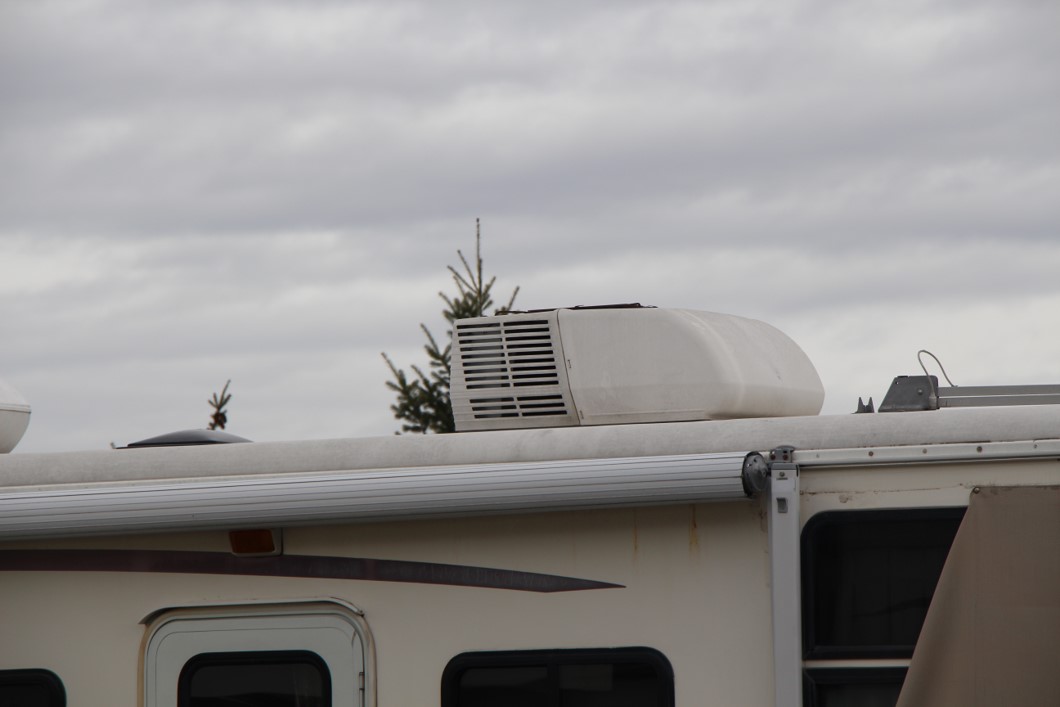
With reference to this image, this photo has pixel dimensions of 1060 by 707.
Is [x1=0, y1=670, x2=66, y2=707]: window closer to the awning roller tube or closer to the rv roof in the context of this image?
the awning roller tube

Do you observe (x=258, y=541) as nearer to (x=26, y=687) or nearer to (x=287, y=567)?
(x=287, y=567)

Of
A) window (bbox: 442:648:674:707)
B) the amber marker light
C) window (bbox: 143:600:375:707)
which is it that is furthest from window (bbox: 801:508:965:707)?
the amber marker light

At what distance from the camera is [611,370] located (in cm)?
462

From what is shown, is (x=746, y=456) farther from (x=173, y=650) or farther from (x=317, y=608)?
(x=173, y=650)

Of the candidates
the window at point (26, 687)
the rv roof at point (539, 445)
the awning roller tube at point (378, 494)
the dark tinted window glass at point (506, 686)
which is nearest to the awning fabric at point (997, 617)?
the rv roof at point (539, 445)

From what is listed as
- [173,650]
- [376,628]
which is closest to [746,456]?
[376,628]

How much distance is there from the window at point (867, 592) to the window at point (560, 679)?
0.46 metres

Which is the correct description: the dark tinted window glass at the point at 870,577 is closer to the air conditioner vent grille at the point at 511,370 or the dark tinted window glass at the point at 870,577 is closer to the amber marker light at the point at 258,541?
the air conditioner vent grille at the point at 511,370

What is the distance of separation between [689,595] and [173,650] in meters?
1.69

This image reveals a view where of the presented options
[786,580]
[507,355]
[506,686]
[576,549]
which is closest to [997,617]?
[786,580]

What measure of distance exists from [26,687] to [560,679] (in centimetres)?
187

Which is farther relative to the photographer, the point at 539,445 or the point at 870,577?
the point at 539,445

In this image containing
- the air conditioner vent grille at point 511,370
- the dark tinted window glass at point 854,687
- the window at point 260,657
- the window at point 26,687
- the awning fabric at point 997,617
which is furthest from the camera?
the air conditioner vent grille at point 511,370

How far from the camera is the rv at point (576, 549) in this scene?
375 cm
